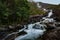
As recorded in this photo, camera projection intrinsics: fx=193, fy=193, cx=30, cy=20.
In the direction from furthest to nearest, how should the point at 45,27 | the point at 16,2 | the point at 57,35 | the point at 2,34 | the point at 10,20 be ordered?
the point at 16,2 < the point at 10,20 < the point at 45,27 < the point at 2,34 < the point at 57,35

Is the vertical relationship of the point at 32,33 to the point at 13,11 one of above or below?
below

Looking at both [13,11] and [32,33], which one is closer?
[32,33]

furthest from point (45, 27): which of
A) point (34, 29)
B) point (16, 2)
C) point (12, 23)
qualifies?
point (16, 2)

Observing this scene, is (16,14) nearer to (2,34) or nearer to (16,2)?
(16,2)

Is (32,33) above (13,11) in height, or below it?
below

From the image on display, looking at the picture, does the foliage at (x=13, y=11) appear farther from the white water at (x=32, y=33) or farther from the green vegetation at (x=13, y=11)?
the white water at (x=32, y=33)

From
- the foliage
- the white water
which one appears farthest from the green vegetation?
the white water

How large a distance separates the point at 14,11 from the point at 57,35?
24.8 feet

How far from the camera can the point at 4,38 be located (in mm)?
17578

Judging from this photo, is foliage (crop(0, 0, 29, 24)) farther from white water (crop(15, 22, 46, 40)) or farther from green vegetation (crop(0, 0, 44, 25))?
white water (crop(15, 22, 46, 40))

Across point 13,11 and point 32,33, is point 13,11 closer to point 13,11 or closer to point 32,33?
point 13,11

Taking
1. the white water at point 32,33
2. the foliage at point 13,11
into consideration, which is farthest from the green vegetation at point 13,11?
the white water at point 32,33

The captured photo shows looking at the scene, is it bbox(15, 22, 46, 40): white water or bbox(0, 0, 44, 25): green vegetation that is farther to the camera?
bbox(0, 0, 44, 25): green vegetation

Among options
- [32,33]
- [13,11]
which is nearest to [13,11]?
[13,11]
